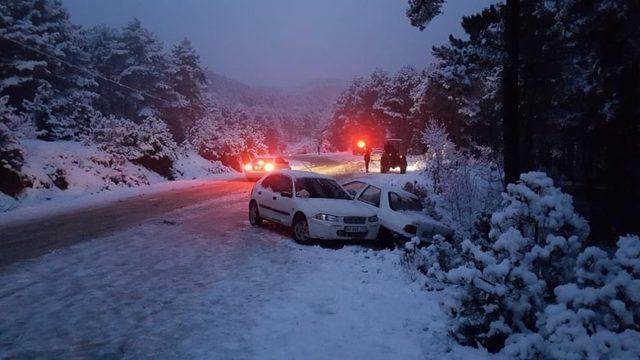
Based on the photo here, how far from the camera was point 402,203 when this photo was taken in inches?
510

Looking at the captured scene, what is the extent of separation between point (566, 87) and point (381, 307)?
2000cm

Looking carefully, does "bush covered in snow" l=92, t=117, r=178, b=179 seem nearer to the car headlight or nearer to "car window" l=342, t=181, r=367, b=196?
"car window" l=342, t=181, r=367, b=196

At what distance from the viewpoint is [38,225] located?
13.6 meters

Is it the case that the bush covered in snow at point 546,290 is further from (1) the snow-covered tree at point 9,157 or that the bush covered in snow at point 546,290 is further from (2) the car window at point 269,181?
(1) the snow-covered tree at point 9,157

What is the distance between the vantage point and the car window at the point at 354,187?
14.4 metres

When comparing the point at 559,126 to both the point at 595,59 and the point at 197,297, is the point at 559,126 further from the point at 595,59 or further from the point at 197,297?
the point at 197,297

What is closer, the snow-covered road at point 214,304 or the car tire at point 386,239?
the snow-covered road at point 214,304

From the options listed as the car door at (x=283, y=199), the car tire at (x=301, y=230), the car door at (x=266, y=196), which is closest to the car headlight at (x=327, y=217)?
the car tire at (x=301, y=230)

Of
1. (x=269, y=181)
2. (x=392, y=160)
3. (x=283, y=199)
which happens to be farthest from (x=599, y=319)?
(x=392, y=160)

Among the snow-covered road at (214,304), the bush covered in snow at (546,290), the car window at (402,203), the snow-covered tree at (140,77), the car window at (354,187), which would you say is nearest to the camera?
the bush covered in snow at (546,290)

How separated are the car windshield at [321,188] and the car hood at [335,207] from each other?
18.7 inches

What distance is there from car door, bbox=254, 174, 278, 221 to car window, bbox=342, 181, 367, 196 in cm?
227

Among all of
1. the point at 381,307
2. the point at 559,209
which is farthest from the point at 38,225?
the point at 559,209

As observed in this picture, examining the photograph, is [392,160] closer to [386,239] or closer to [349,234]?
[386,239]
